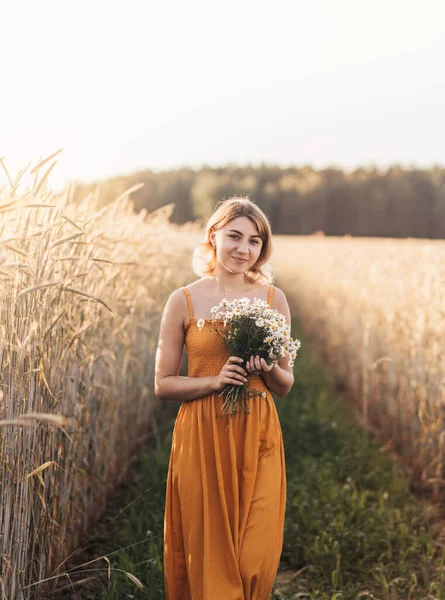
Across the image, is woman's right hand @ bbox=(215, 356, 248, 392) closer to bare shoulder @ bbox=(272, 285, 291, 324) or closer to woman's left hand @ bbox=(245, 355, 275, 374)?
woman's left hand @ bbox=(245, 355, 275, 374)

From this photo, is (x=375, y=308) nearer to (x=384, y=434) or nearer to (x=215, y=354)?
(x=384, y=434)

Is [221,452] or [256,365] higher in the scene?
[256,365]

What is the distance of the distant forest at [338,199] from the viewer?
5931 centimetres

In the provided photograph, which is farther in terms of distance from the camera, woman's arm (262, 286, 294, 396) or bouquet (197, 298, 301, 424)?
woman's arm (262, 286, 294, 396)

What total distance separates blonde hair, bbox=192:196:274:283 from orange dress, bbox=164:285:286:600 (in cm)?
36

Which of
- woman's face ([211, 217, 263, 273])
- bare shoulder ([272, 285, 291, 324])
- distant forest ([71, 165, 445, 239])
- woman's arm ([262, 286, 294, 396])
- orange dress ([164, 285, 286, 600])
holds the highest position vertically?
distant forest ([71, 165, 445, 239])

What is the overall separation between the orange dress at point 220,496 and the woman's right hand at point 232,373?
6.5 inches

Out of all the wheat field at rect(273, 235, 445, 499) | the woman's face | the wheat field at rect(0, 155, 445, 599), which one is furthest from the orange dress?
the wheat field at rect(273, 235, 445, 499)

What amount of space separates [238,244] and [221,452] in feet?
2.77

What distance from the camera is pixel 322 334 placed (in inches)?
428

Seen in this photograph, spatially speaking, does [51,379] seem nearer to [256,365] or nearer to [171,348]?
[171,348]

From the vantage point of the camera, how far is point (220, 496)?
2557 millimetres

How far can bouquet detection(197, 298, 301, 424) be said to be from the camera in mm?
2475

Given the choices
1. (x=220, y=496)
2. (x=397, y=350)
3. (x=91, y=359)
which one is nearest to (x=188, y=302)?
(x=220, y=496)
